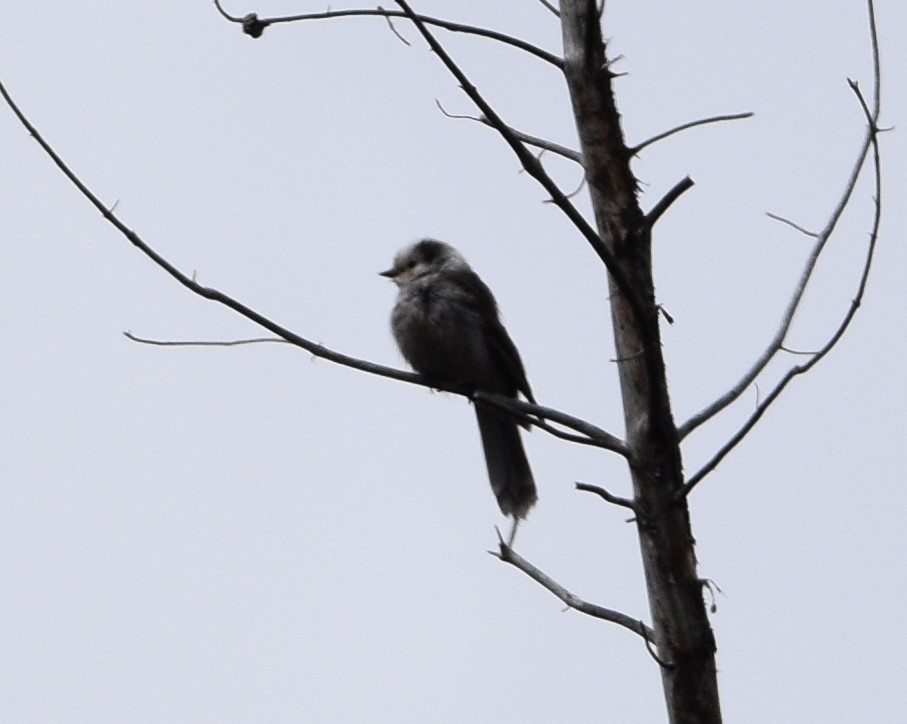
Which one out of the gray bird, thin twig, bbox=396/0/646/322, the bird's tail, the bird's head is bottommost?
thin twig, bbox=396/0/646/322

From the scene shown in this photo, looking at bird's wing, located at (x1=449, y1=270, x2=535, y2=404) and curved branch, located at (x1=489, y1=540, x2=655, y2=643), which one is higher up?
bird's wing, located at (x1=449, y1=270, x2=535, y2=404)

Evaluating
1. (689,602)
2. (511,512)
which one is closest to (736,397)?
(689,602)

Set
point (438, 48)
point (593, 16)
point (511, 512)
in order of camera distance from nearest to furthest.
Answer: point (438, 48), point (593, 16), point (511, 512)

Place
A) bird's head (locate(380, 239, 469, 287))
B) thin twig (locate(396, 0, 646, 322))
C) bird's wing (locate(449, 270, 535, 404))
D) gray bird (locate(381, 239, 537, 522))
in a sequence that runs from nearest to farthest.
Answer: thin twig (locate(396, 0, 646, 322)) → gray bird (locate(381, 239, 537, 522)) → bird's wing (locate(449, 270, 535, 404)) → bird's head (locate(380, 239, 469, 287))

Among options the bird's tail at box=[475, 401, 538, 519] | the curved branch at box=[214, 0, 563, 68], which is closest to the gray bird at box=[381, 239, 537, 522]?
the bird's tail at box=[475, 401, 538, 519]

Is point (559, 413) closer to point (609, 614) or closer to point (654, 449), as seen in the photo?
point (654, 449)

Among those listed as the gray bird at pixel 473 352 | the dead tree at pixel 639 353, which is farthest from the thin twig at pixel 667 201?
the gray bird at pixel 473 352

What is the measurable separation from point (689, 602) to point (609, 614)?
0.21 metres

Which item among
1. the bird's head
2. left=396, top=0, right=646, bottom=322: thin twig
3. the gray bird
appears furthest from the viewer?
the bird's head

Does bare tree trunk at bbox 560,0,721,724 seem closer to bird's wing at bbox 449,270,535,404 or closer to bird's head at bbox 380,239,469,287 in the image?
bird's wing at bbox 449,270,535,404

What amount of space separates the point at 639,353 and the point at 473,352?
2800 mm

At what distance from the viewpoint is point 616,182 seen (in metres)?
3.61

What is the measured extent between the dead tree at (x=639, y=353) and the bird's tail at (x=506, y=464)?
2.41 m

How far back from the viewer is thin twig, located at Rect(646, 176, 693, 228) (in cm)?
333
